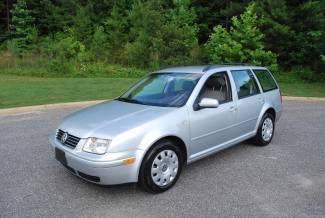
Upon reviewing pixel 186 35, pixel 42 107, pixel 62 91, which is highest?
pixel 186 35

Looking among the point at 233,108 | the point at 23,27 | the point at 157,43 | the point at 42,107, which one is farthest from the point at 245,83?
the point at 23,27

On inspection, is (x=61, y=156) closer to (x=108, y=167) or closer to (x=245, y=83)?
(x=108, y=167)

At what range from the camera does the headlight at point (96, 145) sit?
160 inches

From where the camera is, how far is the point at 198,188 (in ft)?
15.1

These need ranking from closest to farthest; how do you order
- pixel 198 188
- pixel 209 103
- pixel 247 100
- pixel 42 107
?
pixel 198 188
pixel 209 103
pixel 247 100
pixel 42 107

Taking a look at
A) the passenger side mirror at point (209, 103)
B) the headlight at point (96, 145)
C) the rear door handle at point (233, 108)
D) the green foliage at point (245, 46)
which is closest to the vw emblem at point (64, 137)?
the headlight at point (96, 145)

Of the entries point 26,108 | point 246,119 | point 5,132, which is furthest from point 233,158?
point 26,108

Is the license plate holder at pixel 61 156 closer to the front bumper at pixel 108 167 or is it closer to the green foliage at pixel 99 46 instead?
the front bumper at pixel 108 167

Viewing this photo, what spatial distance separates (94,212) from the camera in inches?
156

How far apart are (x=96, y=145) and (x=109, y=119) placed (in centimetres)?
49

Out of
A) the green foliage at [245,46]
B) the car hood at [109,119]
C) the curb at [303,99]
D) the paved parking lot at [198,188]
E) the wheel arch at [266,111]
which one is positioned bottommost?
the curb at [303,99]

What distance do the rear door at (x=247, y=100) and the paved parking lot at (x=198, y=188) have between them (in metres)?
0.52

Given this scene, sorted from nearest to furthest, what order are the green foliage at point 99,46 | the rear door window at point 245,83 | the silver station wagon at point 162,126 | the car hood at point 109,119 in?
the silver station wagon at point 162,126 < the car hood at point 109,119 < the rear door window at point 245,83 < the green foliage at point 99,46

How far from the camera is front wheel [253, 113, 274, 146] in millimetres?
6367
